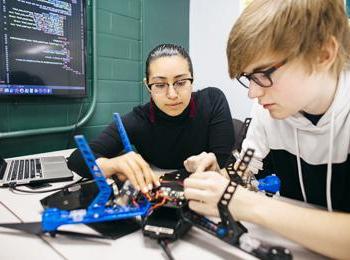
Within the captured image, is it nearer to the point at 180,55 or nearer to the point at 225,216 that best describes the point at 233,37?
the point at 225,216

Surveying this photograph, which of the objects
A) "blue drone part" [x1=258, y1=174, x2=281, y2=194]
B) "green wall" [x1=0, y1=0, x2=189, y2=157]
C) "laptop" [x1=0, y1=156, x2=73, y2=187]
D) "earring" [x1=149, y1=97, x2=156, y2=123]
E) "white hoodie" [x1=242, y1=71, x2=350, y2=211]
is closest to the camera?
"white hoodie" [x1=242, y1=71, x2=350, y2=211]

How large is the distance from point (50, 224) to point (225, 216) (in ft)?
1.19

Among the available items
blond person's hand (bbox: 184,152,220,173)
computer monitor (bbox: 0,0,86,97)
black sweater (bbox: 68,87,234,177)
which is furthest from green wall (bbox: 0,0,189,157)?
blond person's hand (bbox: 184,152,220,173)

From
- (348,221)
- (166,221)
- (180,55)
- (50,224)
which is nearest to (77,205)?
(50,224)

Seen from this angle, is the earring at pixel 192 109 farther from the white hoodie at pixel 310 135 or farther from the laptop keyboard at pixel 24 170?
the laptop keyboard at pixel 24 170

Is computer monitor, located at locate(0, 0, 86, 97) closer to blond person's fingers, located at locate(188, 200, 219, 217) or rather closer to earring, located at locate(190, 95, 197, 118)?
earring, located at locate(190, 95, 197, 118)

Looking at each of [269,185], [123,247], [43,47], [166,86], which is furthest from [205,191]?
[43,47]

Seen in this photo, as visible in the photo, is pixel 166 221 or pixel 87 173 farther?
pixel 87 173

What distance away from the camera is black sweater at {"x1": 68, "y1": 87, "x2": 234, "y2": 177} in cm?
135

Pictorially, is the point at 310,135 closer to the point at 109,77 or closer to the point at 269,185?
the point at 269,185

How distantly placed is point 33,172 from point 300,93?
0.96m

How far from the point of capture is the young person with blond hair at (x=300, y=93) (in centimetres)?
56

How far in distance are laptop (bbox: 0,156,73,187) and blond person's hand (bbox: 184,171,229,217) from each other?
2.03 ft

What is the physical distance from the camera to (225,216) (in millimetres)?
584
